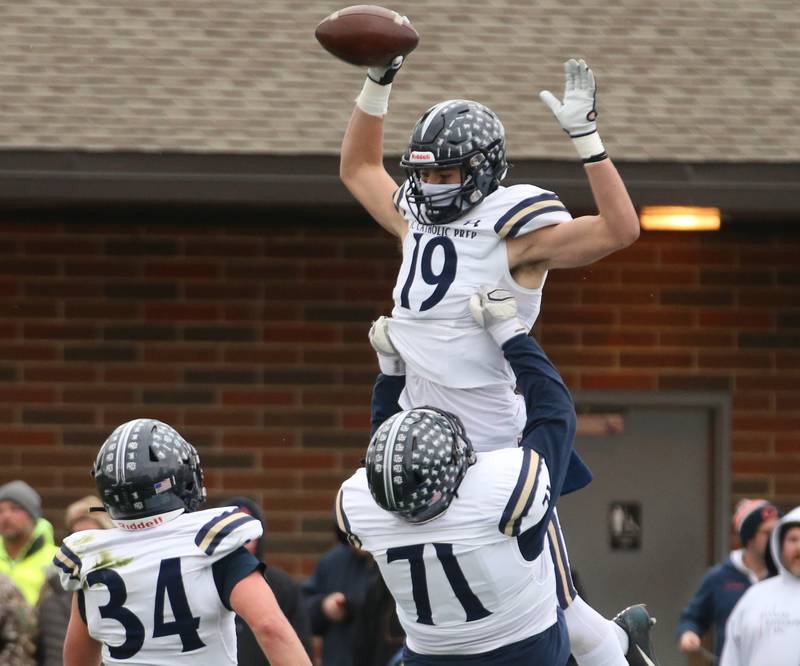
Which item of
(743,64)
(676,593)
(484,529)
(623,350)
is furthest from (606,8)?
(484,529)

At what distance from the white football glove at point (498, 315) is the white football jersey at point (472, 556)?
0.37 m

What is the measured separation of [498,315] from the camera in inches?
205

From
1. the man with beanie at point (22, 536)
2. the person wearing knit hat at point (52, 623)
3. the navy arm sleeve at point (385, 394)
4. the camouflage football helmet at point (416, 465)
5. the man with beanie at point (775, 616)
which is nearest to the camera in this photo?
the camouflage football helmet at point (416, 465)

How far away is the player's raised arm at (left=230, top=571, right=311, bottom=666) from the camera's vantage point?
15.8 feet

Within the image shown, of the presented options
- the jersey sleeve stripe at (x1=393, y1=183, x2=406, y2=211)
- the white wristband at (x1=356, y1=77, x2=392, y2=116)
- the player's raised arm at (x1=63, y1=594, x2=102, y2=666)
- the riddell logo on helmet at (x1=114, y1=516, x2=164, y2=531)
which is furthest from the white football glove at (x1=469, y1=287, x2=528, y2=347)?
the player's raised arm at (x1=63, y1=594, x2=102, y2=666)

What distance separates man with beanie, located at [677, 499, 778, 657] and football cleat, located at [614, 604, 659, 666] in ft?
7.99

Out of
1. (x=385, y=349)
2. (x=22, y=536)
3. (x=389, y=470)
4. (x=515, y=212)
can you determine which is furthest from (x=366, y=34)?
(x=22, y=536)

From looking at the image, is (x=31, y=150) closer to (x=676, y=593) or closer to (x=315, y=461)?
(x=315, y=461)

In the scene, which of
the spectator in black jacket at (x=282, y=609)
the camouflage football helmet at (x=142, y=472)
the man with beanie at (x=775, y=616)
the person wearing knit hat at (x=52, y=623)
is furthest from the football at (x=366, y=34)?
the man with beanie at (x=775, y=616)

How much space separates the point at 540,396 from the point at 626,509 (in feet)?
19.0

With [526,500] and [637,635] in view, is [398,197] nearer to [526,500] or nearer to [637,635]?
[526,500]

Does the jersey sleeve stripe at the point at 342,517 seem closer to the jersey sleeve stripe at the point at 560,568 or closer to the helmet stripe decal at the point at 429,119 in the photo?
the jersey sleeve stripe at the point at 560,568

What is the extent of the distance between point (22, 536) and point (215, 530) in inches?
150

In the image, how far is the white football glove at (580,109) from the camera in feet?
16.9
